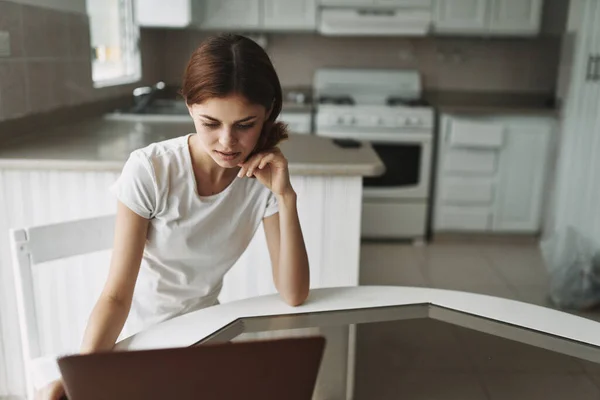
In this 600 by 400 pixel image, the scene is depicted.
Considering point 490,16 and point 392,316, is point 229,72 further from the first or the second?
point 490,16

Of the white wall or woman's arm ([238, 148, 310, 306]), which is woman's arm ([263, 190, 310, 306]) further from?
the white wall

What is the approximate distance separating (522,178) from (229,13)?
7.18 ft

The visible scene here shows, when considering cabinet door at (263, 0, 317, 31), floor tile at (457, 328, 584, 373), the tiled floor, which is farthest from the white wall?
floor tile at (457, 328, 584, 373)

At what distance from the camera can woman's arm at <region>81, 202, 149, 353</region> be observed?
92 cm

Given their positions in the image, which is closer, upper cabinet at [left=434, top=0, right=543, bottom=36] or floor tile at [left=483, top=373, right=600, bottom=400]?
floor tile at [left=483, top=373, right=600, bottom=400]

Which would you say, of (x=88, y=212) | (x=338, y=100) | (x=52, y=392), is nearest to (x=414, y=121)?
(x=338, y=100)

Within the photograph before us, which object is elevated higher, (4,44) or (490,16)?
(490,16)

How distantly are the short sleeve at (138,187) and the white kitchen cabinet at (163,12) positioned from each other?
2605mm

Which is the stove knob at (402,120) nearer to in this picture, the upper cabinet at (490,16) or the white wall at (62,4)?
the upper cabinet at (490,16)

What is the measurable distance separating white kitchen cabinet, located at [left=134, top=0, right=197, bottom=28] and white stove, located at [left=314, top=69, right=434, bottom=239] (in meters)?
1.02

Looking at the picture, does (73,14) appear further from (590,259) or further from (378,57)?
(590,259)

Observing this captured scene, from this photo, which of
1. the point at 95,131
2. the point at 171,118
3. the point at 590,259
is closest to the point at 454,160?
the point at 590,259

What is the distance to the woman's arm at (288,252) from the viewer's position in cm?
102

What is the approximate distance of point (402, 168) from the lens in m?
3.49
